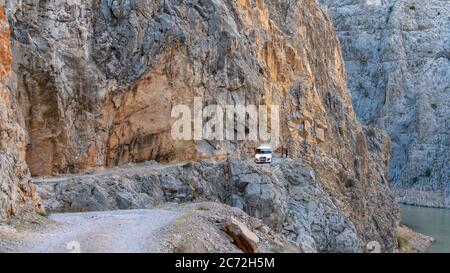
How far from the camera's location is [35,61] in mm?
26859

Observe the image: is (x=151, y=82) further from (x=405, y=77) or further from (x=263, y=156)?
(x=405, y=77)

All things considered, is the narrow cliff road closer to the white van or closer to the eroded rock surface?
the eroded rock surface

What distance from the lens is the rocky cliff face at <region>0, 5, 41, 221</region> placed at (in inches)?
580

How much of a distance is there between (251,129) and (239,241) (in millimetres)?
22617

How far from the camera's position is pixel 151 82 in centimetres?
3150

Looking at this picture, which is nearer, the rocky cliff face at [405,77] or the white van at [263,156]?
the white van at [263,156]

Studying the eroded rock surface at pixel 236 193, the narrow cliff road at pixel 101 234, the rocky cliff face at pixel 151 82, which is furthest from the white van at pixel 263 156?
the narrow cliff road at pixel 101 234

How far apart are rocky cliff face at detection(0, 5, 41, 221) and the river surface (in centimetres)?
4147

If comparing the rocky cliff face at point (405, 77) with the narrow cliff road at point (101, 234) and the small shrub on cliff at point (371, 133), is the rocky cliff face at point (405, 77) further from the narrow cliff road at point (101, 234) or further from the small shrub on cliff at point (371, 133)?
the narrow cliff road at point (101, 234)

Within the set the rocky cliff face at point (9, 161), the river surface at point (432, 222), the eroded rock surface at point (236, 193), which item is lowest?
the river surface at point (432, 222)

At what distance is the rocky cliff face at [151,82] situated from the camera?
2731 cm

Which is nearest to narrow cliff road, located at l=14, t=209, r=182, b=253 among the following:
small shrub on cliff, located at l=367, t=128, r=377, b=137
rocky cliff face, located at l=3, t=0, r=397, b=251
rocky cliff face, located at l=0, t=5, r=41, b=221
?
rocky cliff face, located at l=0, t=5, r=41, b=221

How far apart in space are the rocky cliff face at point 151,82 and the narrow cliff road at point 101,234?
454 inches
